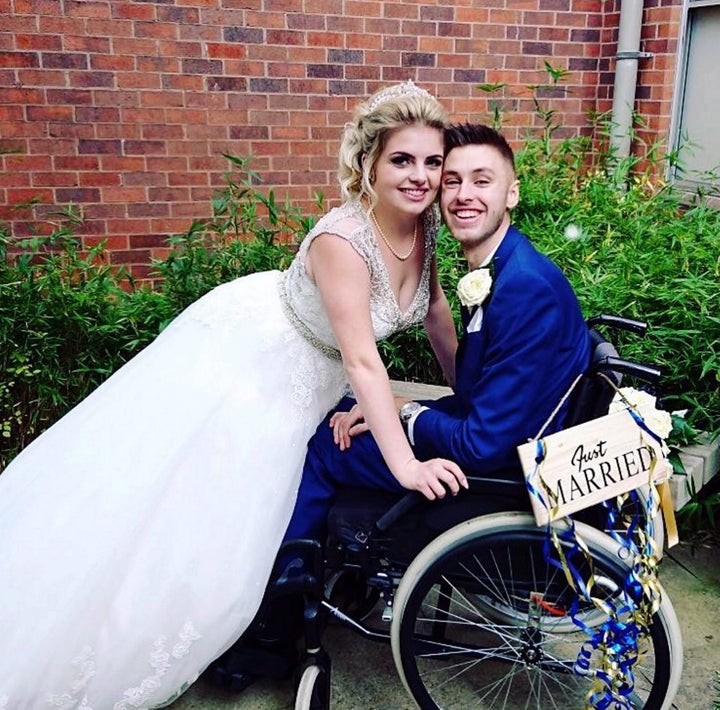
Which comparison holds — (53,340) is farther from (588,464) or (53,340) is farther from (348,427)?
(588,464)

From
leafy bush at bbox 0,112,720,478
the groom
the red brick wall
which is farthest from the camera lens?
the red brick wall

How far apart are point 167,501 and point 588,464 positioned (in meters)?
1.04

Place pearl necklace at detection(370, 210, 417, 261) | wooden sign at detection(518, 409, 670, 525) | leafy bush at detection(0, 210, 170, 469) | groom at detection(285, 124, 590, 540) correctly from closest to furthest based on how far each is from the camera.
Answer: wooden sign at detection(518, 409, 670, 525) → groom at detection(285, 124, 590, 540) → pearl necklace at detection(370, 210, 417, 261) → leafy bush at detection(0, 210, 170, 469)

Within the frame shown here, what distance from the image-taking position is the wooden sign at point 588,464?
1.69m

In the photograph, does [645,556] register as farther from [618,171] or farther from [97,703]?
[618,171]

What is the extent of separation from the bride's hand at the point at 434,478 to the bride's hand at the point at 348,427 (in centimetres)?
26

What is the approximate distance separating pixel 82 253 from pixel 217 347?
2.33 metres

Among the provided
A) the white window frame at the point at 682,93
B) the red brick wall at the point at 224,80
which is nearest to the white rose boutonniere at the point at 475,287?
the red brick wall at the point at 224,80

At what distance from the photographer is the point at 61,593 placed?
1.89m

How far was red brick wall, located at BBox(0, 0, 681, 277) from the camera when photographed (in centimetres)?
403

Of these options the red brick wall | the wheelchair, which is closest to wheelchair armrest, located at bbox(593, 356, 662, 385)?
the wheelchair

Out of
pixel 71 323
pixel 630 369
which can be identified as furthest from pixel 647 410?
pixel 71 323

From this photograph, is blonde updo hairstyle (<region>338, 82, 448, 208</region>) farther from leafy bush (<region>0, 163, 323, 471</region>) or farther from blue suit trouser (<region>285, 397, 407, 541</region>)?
leafy bush (<region>0, 163, 323, 471</region>)

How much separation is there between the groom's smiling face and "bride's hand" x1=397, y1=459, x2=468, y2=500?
533 millimetres
